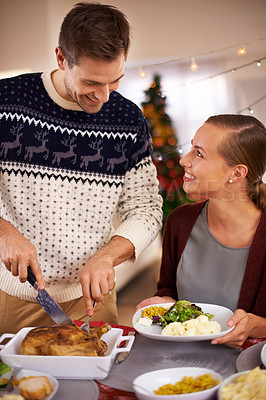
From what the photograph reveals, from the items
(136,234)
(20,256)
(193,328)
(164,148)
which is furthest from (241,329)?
(164,148)

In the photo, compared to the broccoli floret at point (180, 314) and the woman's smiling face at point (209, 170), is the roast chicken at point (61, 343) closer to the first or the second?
the broccoli floret at point (180, 314)

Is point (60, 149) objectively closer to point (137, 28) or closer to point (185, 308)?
point (185, 308)

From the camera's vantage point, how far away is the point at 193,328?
1.30 m

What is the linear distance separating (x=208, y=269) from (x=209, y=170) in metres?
0.38

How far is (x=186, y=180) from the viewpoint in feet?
5.94

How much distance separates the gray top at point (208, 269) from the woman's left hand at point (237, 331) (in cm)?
30

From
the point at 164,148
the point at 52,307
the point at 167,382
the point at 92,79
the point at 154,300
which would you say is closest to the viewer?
the point at 167,382

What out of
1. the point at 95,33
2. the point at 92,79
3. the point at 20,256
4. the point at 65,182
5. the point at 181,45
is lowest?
the point at 20,256

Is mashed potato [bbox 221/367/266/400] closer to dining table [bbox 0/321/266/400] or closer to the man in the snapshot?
dining table [bbox 0/321/266/400]

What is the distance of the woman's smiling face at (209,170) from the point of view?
1781mm

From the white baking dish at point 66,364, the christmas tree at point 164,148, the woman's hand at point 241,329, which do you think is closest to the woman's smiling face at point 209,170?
the woman's hand at point 241,329

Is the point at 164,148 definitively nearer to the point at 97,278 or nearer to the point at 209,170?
the point at 209,170

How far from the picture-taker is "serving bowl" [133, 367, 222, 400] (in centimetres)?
97

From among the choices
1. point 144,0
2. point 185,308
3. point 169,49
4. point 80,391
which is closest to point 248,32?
point 169,49
